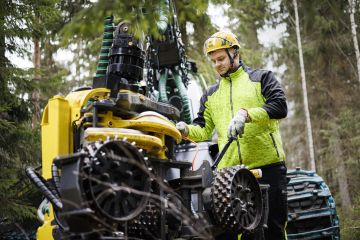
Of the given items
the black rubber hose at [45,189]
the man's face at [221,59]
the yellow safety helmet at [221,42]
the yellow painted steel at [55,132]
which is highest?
the yellow safety helmet at [221,42]

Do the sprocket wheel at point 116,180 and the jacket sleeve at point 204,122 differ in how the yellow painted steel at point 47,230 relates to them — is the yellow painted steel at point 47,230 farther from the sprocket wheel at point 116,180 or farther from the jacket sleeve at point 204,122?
the jacket sleeve at point 204,122

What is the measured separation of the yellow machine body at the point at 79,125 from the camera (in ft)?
11.0

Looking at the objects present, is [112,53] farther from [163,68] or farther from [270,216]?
[163,68]

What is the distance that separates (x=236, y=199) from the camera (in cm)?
351

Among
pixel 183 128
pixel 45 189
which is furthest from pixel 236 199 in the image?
pixel 45 189

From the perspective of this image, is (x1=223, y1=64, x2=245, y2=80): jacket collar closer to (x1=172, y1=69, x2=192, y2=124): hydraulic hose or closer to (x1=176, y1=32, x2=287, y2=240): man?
(x1=176, y1=32, x2=287, y2=240): man

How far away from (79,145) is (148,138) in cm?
58

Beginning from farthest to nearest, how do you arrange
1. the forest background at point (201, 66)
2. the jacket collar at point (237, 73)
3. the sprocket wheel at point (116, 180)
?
1. the forest background at point (201, 66)
2. the jacket collar at point (237, 73)
3. the sprocket wheel at point (116, 180)

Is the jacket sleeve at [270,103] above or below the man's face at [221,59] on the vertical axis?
below

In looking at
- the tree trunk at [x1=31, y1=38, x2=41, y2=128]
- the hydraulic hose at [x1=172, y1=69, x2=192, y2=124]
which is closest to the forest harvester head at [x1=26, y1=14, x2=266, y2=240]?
the hydraulic hose at [x1=172, y1=69, x2=192, y2=124]

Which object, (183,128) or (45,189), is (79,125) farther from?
(183,128)

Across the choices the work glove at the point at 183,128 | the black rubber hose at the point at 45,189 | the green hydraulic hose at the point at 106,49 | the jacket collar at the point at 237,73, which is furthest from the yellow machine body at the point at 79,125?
the jacket collar at the point at 237,73

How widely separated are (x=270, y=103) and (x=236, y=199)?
1152 mm

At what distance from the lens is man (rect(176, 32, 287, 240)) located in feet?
14.3
